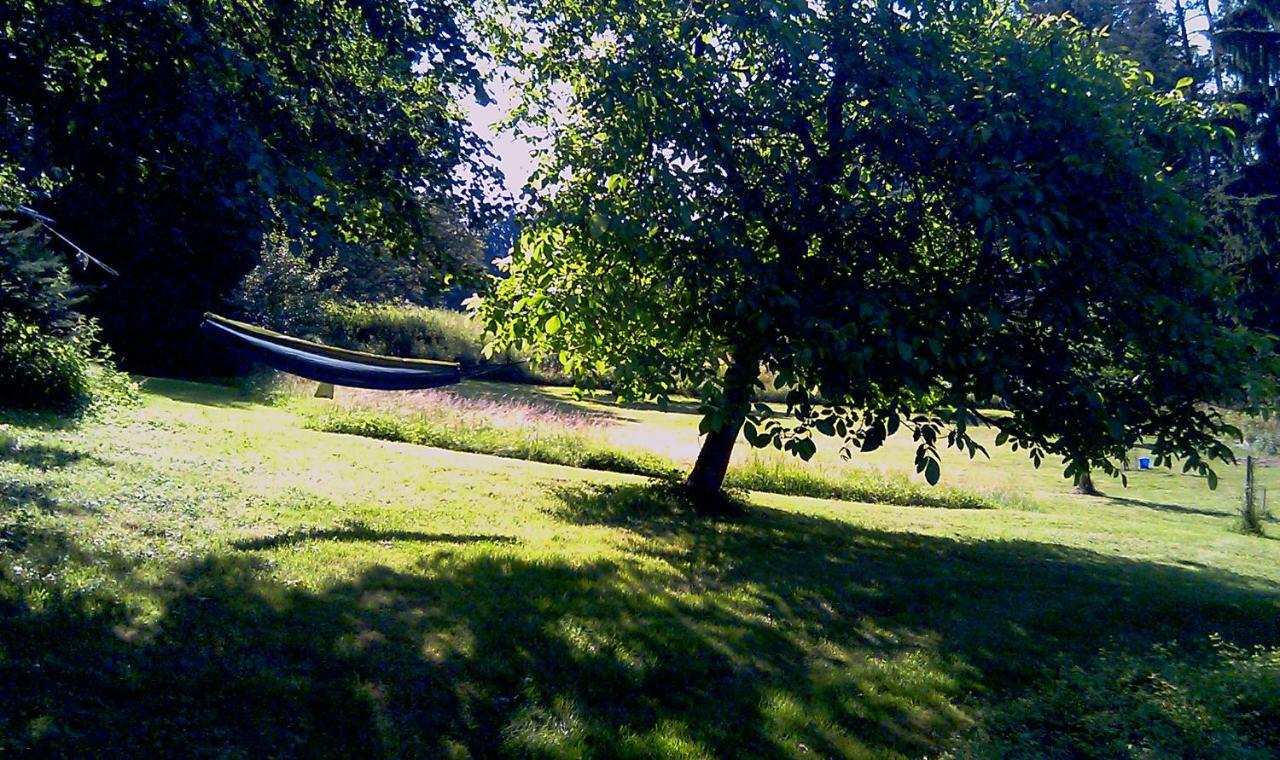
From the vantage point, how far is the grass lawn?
410 centimetres

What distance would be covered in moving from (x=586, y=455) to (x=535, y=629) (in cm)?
1039

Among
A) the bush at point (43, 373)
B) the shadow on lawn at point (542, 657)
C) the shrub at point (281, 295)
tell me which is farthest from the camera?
the shrub at point (281, 295)

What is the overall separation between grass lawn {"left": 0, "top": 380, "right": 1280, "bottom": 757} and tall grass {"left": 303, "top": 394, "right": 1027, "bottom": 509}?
525cm

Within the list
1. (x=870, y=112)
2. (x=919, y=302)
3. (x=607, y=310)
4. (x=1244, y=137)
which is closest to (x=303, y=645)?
(x=607, y=310)

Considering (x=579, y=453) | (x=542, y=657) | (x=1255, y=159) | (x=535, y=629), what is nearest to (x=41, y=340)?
(x=579, y=453)

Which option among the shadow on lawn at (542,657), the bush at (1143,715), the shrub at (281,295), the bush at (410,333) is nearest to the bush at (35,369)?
the shadow on lawn at (542,657)

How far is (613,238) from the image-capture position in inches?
271

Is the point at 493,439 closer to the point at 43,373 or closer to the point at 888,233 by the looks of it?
the point at 43,373

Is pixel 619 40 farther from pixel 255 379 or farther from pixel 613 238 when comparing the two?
pixel 255 379

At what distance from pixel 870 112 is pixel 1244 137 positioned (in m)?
10.8

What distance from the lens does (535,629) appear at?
17.4 feet

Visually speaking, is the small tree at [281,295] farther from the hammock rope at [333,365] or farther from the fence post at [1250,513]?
the fence post at [1250,513]

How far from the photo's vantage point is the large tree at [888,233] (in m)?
6.27

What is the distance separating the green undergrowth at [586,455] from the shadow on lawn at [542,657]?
756 centimetres
